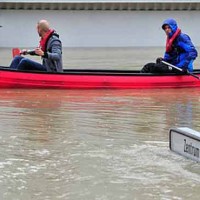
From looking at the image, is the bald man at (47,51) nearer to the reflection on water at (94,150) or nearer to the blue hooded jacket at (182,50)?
the reflection on water at (94,150)

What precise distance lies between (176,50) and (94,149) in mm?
7503

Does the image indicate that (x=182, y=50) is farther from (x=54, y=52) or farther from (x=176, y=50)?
(x=54, y=52)

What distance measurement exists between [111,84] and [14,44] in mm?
22021

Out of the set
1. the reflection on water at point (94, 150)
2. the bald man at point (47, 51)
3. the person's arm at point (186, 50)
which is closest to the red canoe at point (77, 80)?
the bald man at point (47, 51)

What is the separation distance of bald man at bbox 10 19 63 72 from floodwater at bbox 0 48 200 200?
1.36 metres

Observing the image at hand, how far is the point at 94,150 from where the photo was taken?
741 cm

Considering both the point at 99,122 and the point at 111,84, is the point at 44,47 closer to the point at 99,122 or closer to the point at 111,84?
the point at 111,84

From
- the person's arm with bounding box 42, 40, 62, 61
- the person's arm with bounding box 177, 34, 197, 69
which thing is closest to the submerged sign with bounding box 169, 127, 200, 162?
the person's arm with bounding box 42, 40, 62, 61

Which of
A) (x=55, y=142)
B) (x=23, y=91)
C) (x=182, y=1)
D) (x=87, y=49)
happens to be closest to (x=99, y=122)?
(x=55, y=142)

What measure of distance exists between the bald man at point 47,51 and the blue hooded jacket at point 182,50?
2.30 metres

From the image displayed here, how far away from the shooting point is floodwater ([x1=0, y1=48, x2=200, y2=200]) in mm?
5898

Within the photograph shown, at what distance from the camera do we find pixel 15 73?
45.7ft

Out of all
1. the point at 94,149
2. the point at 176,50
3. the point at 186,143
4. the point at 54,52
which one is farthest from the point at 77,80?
the point at 186,143

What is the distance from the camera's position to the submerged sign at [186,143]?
22.0ft
